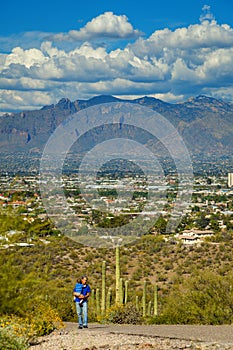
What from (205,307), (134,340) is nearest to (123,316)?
(205,307)

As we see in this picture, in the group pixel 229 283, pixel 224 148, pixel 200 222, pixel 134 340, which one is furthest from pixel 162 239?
pixel 224 148

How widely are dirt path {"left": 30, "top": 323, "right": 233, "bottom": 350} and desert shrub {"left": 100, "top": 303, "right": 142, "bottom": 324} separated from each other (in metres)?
5.08

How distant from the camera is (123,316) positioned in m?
20.1

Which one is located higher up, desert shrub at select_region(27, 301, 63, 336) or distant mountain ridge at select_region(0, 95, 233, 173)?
distant mountain ridge at select_region(0, 95, 233, 173)

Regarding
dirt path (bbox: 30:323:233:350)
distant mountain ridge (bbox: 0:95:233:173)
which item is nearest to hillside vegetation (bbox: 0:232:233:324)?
dirt path (bbox: 30:323:233:350)

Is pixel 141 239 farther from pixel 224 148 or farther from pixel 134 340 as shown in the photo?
pixel 224 148

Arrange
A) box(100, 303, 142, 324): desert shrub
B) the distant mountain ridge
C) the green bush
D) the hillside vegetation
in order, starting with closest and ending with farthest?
the green bush < the hillside vegetation < box(100, 303, 142, 324): desert shrub < the distant mountain ridge

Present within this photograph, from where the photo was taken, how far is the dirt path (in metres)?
11.9

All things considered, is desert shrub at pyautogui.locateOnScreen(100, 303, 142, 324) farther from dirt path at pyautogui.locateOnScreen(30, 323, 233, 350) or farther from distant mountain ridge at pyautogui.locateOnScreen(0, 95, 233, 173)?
distant mountain ridge at pyautogui.locateOnScreen(0, 95, 233, 173)

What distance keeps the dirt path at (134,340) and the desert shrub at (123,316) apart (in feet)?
16.7

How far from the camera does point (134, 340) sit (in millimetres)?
12781

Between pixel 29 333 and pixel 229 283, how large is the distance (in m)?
10.3

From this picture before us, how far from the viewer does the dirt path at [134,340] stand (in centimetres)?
1192

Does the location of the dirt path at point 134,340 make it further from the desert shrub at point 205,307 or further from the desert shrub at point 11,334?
the desert shrub at point 205,307
